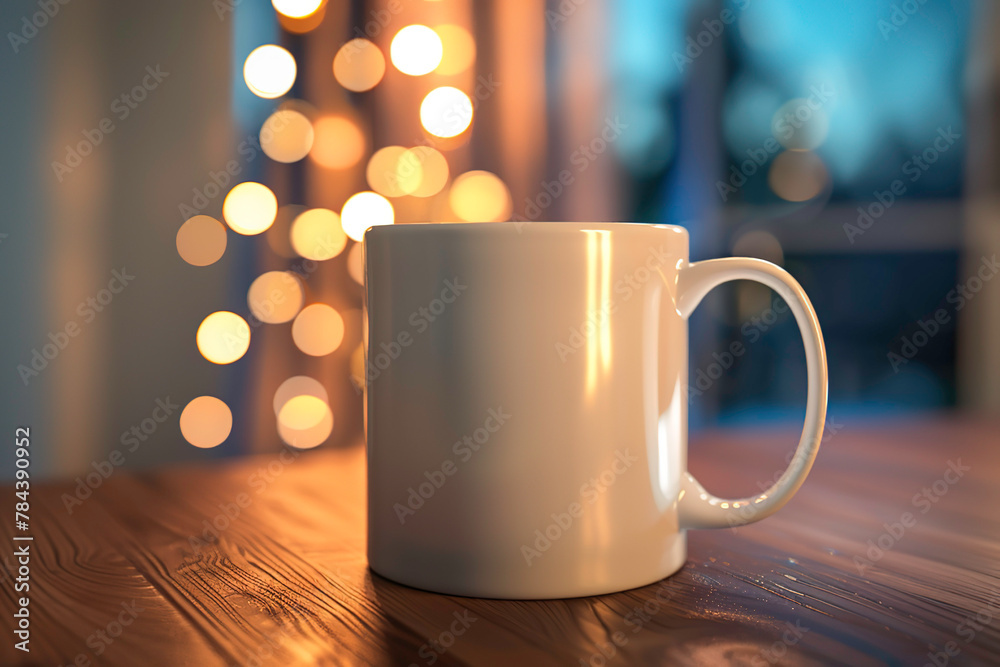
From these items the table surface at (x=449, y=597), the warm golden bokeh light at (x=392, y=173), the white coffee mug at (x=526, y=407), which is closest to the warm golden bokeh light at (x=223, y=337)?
the warm golden bokeh light at (x=392, y=173)

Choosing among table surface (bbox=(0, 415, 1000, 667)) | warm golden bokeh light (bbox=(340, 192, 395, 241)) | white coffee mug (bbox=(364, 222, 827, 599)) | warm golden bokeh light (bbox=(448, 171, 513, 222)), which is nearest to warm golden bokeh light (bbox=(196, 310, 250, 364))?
warm golden bokeh light (bbox=(340, 192, 395, 241))

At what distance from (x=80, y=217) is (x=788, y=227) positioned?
73.3 inches

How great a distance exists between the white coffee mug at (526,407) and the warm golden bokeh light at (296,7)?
4.38 ft

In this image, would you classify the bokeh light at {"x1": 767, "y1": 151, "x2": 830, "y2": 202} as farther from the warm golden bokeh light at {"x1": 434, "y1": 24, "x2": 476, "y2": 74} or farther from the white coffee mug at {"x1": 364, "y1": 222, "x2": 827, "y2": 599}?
the white coffee mug at {"x1": 364, "y1": 222, "x2": 827, "y2": 599}

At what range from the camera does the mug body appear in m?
0.43

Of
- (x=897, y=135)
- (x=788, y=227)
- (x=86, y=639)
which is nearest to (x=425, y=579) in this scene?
(x=86, y=639)

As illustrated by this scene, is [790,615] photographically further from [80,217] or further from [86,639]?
[80,217]

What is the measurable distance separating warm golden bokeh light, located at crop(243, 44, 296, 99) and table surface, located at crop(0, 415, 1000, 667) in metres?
1.13

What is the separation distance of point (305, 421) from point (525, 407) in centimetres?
136

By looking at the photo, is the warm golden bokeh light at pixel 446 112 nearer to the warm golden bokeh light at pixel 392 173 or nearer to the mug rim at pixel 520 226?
the warm golden bokeh light at pixel 392 173

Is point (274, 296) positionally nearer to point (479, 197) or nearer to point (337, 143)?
point (337, 143)

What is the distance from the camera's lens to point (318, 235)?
1.67m

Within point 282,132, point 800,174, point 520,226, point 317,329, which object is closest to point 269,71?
point 282,132

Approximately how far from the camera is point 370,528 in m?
0.48
